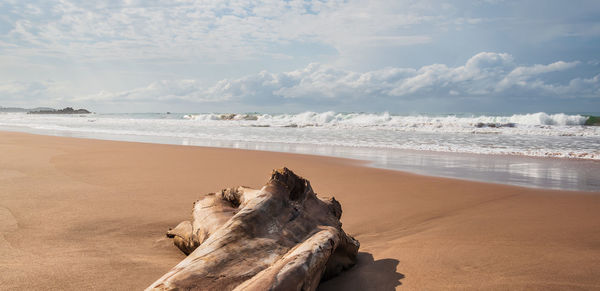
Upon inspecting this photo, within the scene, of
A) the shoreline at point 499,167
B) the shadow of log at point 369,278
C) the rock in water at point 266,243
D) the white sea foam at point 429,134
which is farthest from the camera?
the white sea foam at point 429,134

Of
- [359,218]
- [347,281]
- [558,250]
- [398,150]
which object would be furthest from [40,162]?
[398,150]

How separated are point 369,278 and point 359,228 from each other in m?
1.38

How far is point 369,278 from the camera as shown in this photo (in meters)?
2.28

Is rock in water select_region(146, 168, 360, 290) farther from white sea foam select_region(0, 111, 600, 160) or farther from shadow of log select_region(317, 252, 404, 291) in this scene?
white sea foam select_region(0, 111, 600, 160)

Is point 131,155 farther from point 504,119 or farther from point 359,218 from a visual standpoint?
point 504,119

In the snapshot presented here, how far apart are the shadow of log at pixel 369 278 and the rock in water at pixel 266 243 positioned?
6 cm

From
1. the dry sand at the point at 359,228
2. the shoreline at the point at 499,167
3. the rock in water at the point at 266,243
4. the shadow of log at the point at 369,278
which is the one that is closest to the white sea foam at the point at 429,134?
the shoreline at the point at 499,167

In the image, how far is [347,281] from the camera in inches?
89.0

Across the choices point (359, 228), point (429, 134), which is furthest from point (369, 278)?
point (429, 134)

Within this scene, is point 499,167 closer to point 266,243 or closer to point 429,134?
point 266,243

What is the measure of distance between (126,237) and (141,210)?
81 centimetres

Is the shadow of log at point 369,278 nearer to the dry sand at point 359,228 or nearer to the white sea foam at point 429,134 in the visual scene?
the dry sand at point 359,228

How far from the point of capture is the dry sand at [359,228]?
2.22 metres

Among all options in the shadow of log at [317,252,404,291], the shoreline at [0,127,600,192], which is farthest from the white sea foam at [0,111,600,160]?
the shadow of log at [317,252,404,291]
